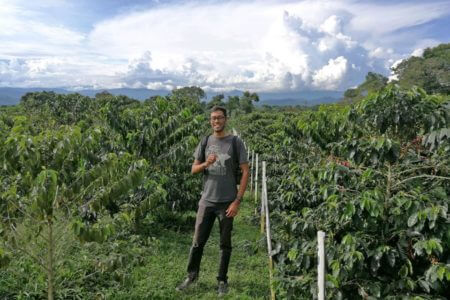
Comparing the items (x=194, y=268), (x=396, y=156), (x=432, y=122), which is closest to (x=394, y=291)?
(x=396, y=156)

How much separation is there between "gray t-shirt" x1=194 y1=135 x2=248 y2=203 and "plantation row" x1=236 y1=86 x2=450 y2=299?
1.04 m

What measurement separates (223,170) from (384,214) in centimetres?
189

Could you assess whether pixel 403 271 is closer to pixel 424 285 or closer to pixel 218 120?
pixel 424 285

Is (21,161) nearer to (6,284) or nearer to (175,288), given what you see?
(6,284)

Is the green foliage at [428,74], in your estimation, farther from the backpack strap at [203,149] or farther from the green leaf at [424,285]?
the green leaf at [424,285]

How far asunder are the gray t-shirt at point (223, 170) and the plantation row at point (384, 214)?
3.42ft

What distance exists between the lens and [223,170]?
454 centimetres

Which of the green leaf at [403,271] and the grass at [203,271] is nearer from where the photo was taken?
the green leaf at [403,271]

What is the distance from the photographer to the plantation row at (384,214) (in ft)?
9.30

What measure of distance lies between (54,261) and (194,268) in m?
1.80

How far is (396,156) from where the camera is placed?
2992mm

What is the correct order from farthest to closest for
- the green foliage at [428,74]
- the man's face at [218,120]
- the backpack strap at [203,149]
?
1. the green foliage at [428,74]
2. the backpack strap at [203,149]
3. the man's face at [218,120]

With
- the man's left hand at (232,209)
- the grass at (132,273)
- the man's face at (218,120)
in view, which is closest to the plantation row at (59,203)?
the grass at (132,273)

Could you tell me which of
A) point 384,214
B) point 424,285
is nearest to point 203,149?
point 384,214
